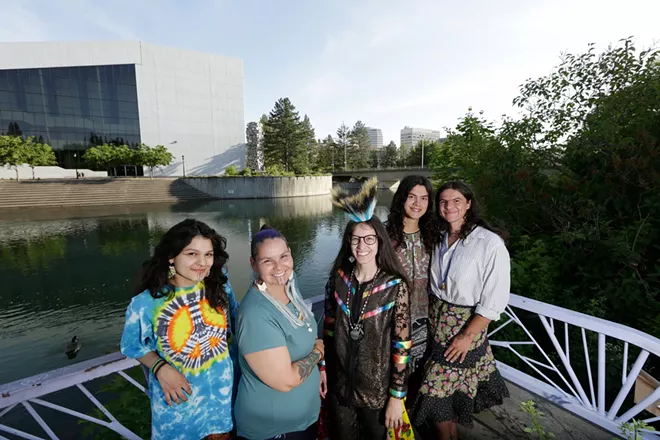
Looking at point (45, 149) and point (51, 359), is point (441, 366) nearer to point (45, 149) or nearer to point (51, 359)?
point (51, 359)

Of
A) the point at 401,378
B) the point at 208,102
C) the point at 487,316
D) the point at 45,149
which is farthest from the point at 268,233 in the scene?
the point at 208,102

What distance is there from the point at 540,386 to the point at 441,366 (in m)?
1.19

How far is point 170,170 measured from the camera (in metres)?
37.8

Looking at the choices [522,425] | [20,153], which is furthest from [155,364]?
[20,153]

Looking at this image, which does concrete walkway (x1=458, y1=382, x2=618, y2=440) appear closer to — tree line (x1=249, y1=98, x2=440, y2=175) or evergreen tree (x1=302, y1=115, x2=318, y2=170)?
tree line (x1=249, y1=98, x2=440, y2=175)

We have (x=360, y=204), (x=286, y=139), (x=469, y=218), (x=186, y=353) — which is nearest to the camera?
(x=186, y=353)

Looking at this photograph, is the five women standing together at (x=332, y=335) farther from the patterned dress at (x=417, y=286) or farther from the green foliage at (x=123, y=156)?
the green foliage at (x=123, y=156)

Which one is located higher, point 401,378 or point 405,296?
point 405,296

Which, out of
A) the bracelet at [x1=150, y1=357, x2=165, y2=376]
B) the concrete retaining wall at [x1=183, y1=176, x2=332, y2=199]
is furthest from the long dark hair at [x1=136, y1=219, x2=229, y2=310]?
the concrete retaining wall at [x1=183, y1=176, x2=332, y2=199]

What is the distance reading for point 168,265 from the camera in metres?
1.71

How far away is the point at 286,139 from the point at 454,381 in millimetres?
44649

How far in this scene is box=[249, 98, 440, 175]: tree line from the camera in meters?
44.3

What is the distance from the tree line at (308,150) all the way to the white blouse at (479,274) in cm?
3365

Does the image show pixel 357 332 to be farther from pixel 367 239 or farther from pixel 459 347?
pixel 459 347
